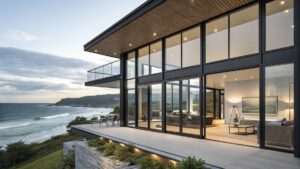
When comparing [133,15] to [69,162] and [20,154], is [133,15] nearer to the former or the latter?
[69,162]

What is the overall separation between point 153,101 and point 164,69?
1880mm

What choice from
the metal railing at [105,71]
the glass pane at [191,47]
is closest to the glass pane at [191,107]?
the glass pane at [191,47]

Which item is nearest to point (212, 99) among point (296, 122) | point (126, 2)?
point (126, 2)

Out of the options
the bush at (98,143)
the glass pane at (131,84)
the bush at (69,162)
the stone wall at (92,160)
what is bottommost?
the bush at (69,162)

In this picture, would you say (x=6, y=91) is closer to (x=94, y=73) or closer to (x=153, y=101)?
Result: (x=94, y=73)

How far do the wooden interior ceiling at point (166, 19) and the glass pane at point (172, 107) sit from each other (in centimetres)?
252

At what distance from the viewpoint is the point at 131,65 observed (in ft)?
42.0

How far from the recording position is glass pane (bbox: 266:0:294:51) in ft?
19.1

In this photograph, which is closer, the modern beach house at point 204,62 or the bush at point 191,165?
the bush at point 191,165

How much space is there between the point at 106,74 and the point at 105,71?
0.89ft

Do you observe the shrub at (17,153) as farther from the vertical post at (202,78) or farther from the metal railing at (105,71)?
the vertical post at (202,78)

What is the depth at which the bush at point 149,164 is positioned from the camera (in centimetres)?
563

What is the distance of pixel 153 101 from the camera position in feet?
35.7

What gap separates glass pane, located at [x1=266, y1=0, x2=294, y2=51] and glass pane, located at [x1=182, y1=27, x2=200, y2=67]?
277 cm
